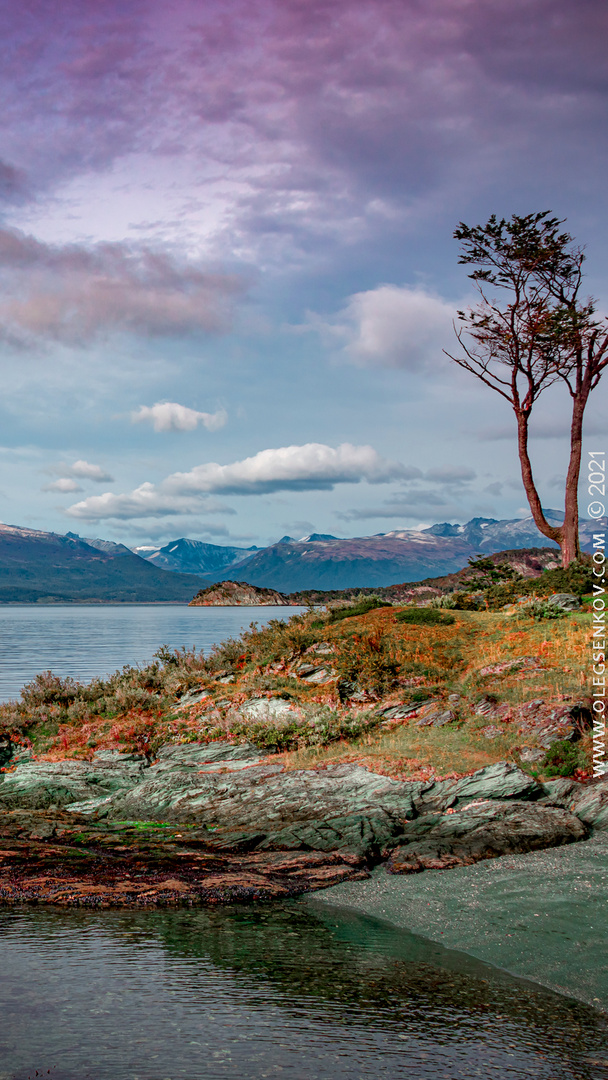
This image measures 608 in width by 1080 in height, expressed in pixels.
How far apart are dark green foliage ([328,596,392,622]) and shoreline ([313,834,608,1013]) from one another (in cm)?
1475

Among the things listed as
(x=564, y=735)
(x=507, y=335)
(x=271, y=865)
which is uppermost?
(x=507, y=335)

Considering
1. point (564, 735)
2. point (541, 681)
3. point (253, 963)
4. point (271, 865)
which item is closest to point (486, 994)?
point (253, 963)

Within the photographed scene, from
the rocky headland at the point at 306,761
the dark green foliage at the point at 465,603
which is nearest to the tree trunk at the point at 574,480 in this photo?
the dark green foliage at the point at 465,603

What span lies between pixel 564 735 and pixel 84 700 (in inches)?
597

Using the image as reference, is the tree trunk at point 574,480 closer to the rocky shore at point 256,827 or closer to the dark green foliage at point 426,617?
the dark green foliage at point 426,617

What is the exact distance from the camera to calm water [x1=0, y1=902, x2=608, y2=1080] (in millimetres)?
6125

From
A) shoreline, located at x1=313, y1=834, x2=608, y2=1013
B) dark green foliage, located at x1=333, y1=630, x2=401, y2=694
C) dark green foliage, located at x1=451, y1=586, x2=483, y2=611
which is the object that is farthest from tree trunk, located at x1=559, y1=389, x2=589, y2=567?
shoreline, located at x1=313, y1=834, x2=608, y2=1013

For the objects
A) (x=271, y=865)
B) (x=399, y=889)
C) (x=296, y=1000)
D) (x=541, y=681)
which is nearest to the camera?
(x=296, y=1000)

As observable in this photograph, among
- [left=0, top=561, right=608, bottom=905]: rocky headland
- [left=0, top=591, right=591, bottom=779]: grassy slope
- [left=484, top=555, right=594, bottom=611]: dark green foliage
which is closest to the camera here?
[left=0, top=561, right=608, bottom=905]: rocky headland

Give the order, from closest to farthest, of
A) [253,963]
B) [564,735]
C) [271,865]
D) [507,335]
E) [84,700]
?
[253,963]
[271,865]
[564,735]
[84,700]
[507,335]

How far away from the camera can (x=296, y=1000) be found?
24.0ft

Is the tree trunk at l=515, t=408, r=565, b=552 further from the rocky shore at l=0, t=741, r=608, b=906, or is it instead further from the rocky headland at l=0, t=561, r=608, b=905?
the rocky shore at l=0, t=741, r=608, b=906

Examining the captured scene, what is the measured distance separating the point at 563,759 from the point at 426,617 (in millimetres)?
10508

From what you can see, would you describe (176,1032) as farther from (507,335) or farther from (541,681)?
(507,335)
